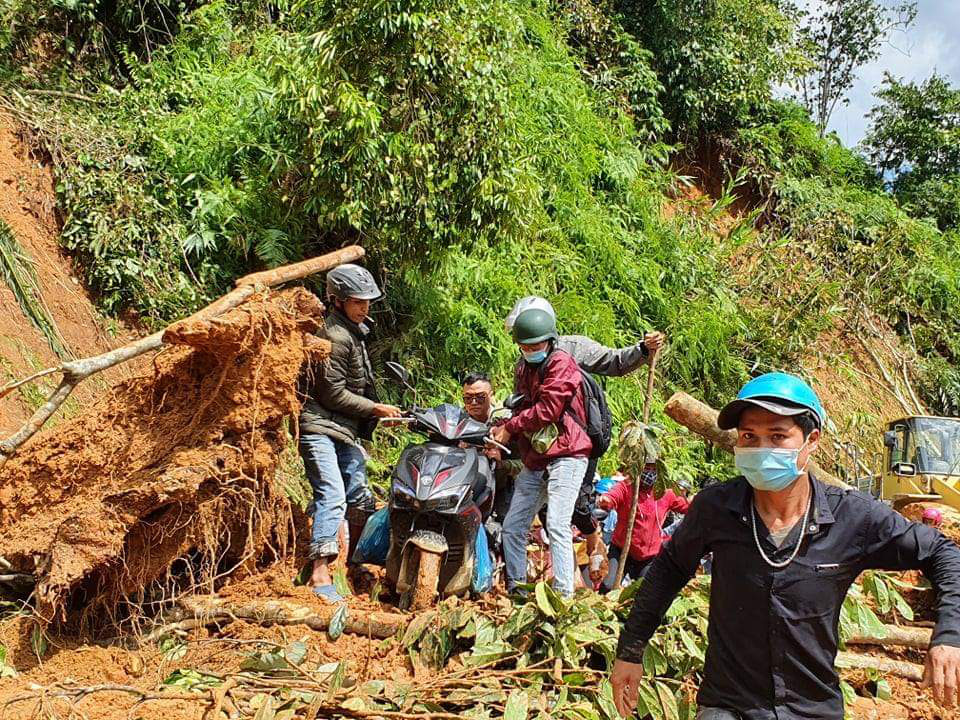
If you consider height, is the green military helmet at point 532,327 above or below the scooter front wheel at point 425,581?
above

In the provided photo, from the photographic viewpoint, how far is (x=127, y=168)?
9445 millimetres

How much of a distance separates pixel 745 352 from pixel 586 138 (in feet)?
14.5

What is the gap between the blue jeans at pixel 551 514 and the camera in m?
5.48

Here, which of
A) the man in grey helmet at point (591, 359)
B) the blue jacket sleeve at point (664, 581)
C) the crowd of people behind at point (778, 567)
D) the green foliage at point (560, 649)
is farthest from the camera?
the man in grey helmet at point (591, 359)

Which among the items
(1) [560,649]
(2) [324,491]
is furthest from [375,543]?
(1) [560,649]

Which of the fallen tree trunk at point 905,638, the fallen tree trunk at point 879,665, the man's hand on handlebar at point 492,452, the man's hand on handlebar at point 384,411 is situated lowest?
the fallen tree trunk at point 879,665

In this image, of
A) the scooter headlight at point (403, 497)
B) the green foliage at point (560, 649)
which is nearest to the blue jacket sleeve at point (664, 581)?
the green foliage at point (560, 649)

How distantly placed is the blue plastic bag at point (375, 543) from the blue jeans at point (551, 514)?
754mm

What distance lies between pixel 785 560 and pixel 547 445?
2.67 m

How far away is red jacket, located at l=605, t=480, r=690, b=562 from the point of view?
21.6 feet

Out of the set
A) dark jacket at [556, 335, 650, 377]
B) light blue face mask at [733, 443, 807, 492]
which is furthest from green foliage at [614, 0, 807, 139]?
light blue face mask at [733, 443, 807, 492]

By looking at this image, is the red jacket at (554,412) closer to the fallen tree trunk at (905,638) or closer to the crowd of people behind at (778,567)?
the fallen tree trunk at (905,638)

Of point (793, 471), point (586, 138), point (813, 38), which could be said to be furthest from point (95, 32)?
point (813, 38)

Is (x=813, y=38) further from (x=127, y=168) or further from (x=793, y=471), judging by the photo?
(x=793, y=471)
